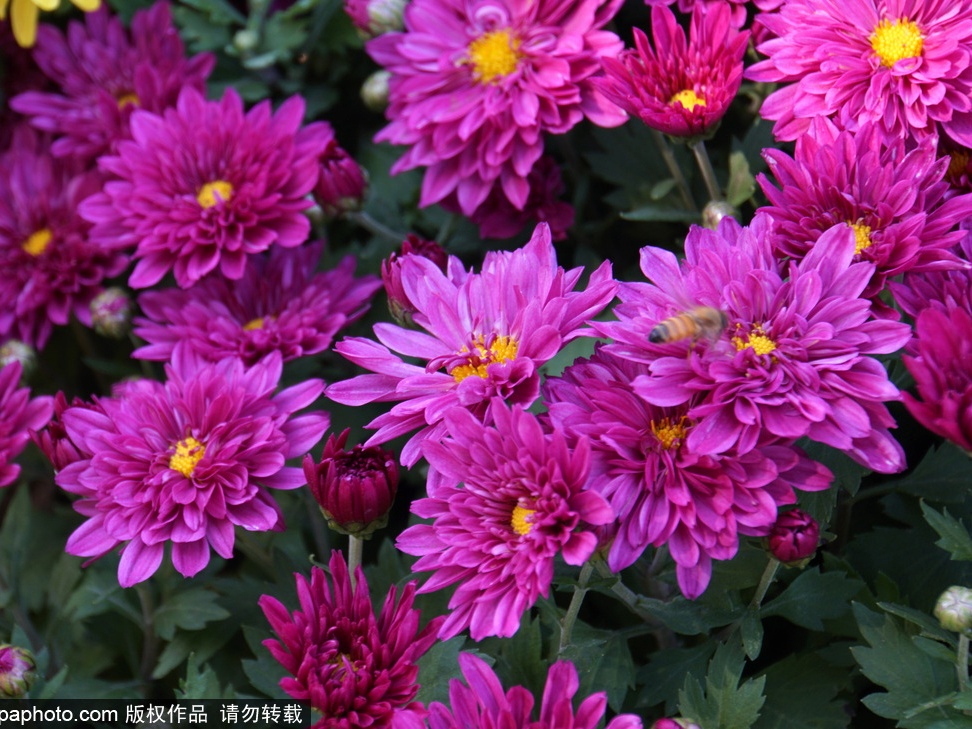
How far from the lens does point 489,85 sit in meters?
1.66

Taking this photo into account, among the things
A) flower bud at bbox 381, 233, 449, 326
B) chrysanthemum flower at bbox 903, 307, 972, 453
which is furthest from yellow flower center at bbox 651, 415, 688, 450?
flower bud at bbox 381, 233, 449, 326

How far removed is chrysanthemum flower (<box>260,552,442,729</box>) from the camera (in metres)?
1.18

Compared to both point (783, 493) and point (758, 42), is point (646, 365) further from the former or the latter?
point (758, 42)

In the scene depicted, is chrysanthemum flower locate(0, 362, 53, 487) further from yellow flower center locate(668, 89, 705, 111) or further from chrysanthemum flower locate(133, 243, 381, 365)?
yellow flower center locate(668, 89, 705, 111)

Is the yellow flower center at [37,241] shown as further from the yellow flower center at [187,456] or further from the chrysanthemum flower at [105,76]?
the yellow flower center at [187,456]

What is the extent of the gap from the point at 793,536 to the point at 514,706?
1.14 ft

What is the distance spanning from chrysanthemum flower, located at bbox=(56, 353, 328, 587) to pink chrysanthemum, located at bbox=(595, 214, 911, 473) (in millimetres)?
542

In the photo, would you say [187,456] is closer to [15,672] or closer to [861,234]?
[15,672]

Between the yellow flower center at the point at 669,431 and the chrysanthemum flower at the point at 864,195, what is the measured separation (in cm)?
24

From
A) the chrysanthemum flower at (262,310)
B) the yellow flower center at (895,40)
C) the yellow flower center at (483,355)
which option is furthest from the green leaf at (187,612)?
the yellow flower center at (895,40)

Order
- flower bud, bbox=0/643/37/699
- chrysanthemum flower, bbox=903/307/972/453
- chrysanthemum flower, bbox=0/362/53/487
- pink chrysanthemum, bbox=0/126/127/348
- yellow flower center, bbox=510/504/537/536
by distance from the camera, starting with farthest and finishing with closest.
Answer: pink chrysanthemum, bbox=0/126/127/348
chrysanthemum flower, bbox=0/362/53/487
flower bud, bbox=0/643/37/699
yellow flower center, bbox=510/504/537/536
chrysanthemum flower, bbox=903/307/972/453

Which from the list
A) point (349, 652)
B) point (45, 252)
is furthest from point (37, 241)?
point (349, 652)

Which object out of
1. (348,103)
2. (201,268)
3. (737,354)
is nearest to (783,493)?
(737,354)

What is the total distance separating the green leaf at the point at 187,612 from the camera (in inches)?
61.9
